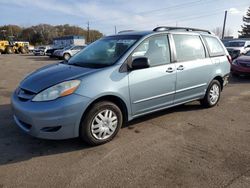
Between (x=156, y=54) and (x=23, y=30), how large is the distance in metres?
114

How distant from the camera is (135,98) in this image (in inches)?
152

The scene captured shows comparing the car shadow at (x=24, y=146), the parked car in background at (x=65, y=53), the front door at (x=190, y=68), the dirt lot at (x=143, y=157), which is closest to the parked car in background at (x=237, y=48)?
the front door at (x=190, y=68)

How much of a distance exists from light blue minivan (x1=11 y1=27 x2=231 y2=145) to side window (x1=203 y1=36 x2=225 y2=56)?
0.08m

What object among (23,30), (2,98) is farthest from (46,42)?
(2,98)

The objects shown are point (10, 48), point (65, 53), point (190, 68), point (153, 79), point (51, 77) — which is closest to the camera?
point (51, 77)

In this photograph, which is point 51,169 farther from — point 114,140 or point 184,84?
point 184,84

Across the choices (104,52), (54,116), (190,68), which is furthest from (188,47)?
(54,116)

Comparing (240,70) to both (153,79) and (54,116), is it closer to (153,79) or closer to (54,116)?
(153,79)

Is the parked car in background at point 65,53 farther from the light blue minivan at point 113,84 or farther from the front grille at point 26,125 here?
the front grille at point 26,125

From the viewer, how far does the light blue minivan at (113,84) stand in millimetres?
3242

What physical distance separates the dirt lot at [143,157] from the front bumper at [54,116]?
1.11 feet

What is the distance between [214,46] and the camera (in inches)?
213

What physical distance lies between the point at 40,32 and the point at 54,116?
102 metres

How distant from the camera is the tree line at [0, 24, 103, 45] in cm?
9631
